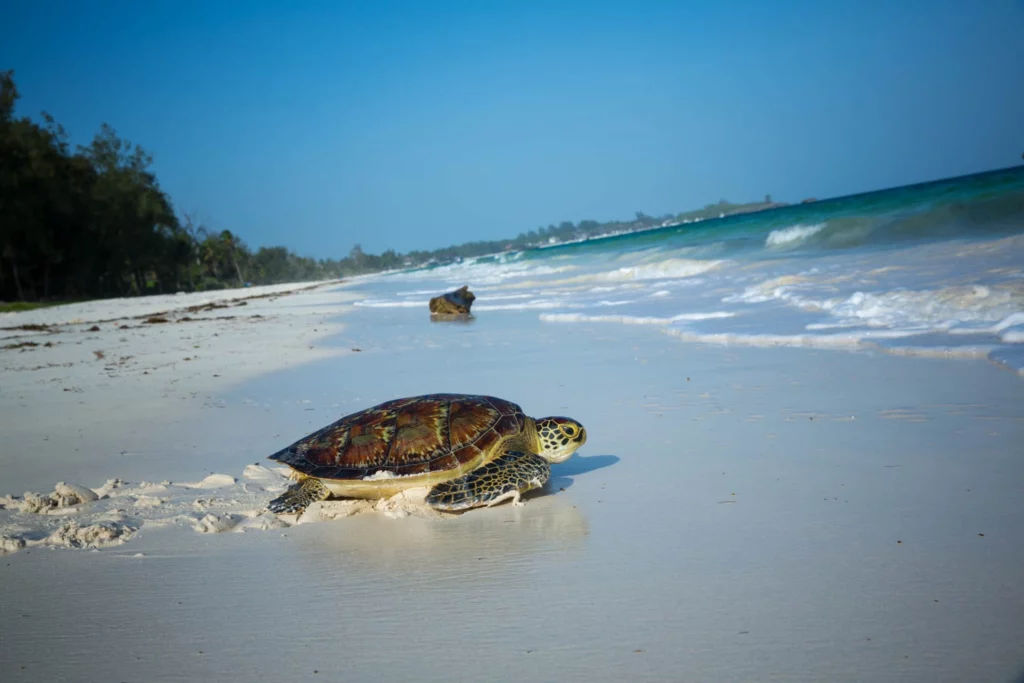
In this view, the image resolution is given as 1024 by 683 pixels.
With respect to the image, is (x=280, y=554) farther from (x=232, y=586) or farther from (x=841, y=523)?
(x=841, y=523)

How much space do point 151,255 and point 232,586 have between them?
6288 cm

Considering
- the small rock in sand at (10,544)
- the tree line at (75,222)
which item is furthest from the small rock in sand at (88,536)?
the tree line at (75,222)

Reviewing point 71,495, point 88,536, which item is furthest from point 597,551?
point 71,495

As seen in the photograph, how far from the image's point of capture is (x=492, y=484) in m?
4.03

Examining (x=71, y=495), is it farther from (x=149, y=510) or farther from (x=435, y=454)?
(x=435, y=454)

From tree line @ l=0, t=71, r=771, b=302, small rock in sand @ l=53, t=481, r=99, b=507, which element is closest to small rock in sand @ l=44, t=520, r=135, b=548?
small rock in sand @ l=53, t=481, r=99, b=507

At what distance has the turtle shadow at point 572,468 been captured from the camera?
4.49 metres

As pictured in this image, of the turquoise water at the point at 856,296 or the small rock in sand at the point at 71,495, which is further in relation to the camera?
the turquoise water at the point at 856,296

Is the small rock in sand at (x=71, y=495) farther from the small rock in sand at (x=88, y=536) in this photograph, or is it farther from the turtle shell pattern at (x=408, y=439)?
the turtle shell pattern at (x=408, y=439)

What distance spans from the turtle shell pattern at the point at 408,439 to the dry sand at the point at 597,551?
27 cm

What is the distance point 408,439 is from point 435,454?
20 cm

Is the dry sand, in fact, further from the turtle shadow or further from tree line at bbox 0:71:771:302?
tree line at bbox 0:71:771:302

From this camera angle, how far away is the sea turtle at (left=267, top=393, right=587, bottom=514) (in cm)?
408

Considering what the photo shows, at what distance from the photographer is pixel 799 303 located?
37.7ft
